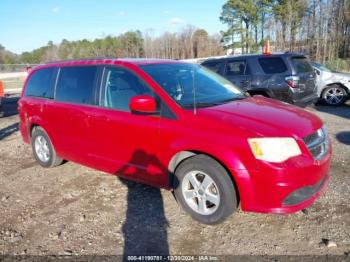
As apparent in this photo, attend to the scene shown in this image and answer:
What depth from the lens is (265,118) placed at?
11.3ft

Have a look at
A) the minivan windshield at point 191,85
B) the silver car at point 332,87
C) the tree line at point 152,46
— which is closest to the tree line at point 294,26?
the tree line at point 152,46

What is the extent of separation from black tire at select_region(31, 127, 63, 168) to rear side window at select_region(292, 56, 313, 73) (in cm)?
592

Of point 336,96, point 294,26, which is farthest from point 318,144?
point 294,26

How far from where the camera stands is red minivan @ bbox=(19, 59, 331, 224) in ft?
10.4

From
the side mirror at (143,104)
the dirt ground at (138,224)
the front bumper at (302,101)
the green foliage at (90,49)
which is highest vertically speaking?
the green foliage at (90,49)

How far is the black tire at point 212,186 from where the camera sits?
3.32 m

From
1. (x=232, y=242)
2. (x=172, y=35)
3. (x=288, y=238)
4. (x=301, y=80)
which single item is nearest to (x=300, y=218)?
(x=288, y=238)

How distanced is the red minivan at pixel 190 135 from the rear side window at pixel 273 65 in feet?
13.0

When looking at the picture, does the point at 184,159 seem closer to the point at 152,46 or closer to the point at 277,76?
the point at 277,76

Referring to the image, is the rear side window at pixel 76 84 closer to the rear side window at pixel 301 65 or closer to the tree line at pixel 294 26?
the rear side window at pixel 301 65

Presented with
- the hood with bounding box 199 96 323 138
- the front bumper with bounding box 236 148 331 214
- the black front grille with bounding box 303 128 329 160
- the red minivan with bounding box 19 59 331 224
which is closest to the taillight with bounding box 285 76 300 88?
the red minivan with bounding box 19 59 331 224

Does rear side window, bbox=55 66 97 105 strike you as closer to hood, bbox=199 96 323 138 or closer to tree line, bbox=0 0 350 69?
hood, bbox=199 96 323 138

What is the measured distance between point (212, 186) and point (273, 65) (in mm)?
5719

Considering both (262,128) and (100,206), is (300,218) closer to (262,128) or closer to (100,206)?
(262,128)
